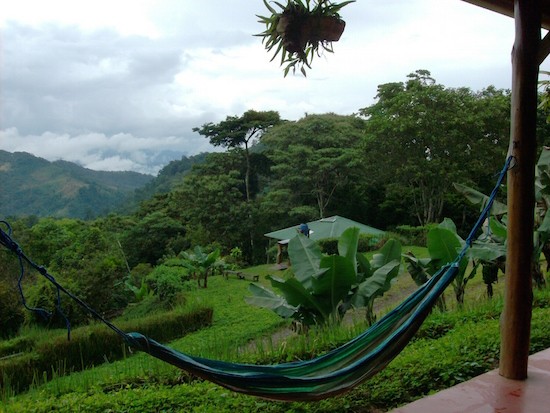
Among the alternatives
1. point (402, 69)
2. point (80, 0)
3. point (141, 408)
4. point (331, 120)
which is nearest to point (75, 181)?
point (331, 120)

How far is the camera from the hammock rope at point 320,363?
1430 millimetres

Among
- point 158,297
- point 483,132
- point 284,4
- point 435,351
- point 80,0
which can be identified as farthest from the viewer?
point 483,132

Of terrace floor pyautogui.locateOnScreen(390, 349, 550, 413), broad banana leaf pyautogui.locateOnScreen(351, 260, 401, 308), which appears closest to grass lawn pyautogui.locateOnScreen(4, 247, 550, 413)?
terrace floor pyautogui.locateOnScreen(390, 349, 550, 413)

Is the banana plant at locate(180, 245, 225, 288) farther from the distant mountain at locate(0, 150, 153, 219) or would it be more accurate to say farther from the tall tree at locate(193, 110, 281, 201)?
the distant mountain at locate(0, 150, 153, 219)

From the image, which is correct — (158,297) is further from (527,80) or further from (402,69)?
(402,69)

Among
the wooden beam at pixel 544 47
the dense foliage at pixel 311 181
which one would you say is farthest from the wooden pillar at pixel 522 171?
the dense foliage at pixel 311 181

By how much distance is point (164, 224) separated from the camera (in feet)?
52.9

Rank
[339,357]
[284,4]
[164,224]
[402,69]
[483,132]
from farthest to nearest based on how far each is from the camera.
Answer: [164,224], [402,69], [483,132], [284,4], [339,357]

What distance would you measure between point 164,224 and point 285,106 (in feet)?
24.9

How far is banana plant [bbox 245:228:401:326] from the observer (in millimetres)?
3525

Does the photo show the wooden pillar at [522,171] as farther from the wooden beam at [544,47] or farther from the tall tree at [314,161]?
the tall tree at [314,161]

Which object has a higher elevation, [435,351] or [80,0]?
[80,0]

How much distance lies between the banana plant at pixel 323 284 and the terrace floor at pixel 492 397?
148 centimetres

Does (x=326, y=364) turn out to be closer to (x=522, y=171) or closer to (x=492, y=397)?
(x=492, y=397)
